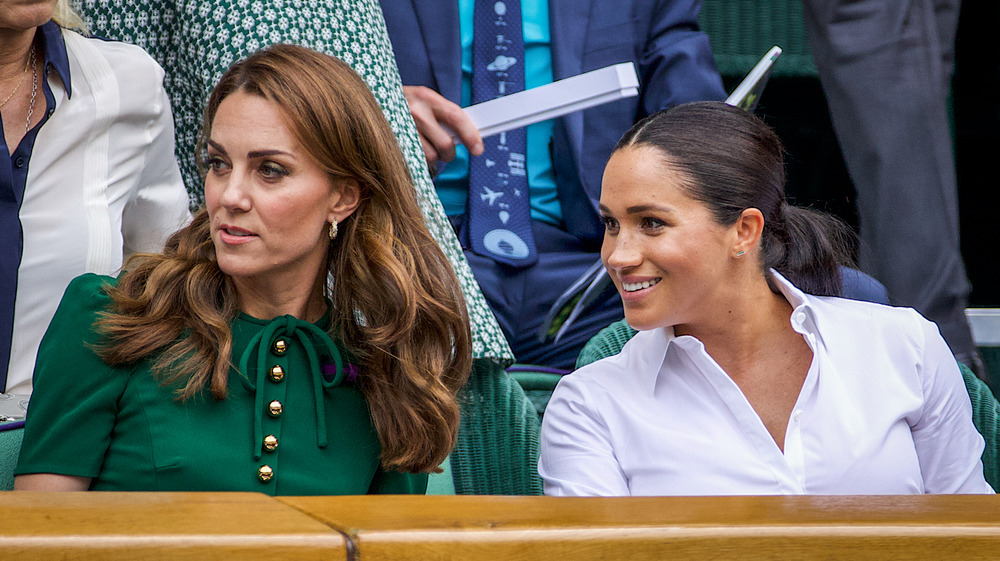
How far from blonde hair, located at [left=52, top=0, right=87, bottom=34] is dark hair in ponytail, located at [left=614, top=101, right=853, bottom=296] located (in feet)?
3.33

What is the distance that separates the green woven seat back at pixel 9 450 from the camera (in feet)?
4.71

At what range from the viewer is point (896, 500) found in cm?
94

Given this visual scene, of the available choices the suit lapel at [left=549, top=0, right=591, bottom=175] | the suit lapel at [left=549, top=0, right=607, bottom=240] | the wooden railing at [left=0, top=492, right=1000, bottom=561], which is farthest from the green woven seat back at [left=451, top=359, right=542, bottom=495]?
the wooden railing at [left=0, top=492, right=1000, bottom=561]

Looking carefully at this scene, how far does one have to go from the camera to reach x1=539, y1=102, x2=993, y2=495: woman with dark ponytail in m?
1.68

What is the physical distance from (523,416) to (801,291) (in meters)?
0.55

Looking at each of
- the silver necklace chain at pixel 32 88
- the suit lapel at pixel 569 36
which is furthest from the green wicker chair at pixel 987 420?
the silver necklace chain at pixel 32 88

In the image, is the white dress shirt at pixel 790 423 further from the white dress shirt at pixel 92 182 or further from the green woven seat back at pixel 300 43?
the white dress shirt at pixel 92 182

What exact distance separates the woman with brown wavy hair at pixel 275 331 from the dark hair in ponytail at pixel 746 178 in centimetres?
44

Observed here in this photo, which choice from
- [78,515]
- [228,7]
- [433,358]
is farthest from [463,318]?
[78,515]

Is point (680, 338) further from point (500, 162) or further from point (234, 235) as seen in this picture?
point (500, 162)

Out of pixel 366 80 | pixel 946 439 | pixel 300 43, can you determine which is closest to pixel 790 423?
pixel 946 439

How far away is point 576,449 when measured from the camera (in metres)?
1.71

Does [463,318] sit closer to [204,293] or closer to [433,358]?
[433,358]

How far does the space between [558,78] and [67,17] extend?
3.59ft
